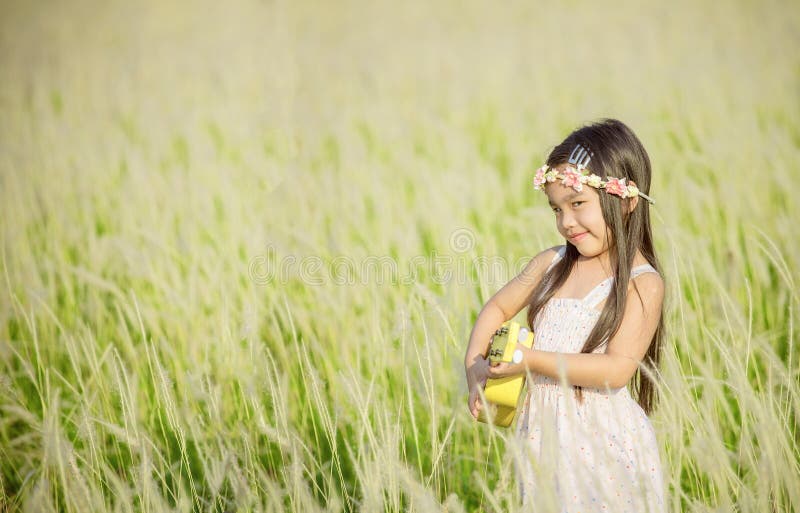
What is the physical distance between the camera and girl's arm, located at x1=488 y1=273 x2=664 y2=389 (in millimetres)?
1744

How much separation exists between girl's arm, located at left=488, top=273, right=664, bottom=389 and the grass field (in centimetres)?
22

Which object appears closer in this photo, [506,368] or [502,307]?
[506,368]

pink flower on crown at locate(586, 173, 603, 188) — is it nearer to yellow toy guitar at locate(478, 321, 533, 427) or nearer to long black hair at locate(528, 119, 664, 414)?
long black hair at locate(528, 119, 664, 414)

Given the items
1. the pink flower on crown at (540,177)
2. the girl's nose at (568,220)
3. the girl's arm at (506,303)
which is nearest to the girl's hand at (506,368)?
the girl's arm at (506,303)

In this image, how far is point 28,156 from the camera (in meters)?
5.01

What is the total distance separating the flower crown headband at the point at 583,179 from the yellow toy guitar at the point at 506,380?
387mm

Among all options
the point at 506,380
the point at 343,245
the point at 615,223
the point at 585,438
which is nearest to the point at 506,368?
the point at 506,380

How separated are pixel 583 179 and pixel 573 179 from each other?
25 millimetres

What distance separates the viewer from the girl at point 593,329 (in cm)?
177

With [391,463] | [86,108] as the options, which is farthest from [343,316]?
[86,108]

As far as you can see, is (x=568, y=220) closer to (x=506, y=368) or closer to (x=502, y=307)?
(x=502, y=307)

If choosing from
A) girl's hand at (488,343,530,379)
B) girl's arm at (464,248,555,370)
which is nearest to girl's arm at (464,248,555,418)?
girl's arm at (464,248,555,370)

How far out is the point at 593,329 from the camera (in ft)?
6.03

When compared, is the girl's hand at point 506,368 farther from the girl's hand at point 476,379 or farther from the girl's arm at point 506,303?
the girl's arm at point 506,303
